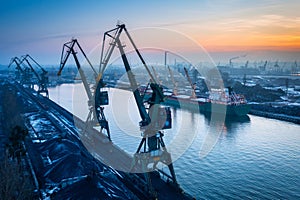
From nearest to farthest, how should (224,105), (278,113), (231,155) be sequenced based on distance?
(231,155), (278,113), (224,105)

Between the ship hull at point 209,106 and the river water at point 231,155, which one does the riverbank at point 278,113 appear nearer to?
the river water at point 231,155

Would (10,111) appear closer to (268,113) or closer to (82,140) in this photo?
(82,140)

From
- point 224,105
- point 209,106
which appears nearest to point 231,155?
point 224,105

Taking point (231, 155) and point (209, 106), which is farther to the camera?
point (209, 106)

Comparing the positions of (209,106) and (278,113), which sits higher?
(209,106)

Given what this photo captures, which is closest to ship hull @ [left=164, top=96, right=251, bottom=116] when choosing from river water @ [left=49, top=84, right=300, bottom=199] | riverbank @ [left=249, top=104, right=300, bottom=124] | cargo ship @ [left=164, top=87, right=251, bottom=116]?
cargo ship @ [left=164, top=87, right=251, bottom=116]

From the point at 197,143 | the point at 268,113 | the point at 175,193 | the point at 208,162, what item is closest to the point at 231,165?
the point at 208,162

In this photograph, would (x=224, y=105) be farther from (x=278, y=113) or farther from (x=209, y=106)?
(x=278, y=113)
